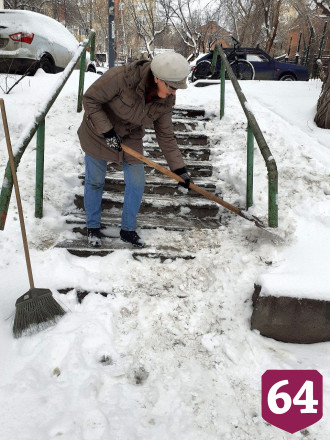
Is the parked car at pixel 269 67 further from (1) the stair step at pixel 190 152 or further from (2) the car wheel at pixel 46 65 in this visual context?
(1) the stair step at pixel 190 152

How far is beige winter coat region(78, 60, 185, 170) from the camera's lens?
2.42m

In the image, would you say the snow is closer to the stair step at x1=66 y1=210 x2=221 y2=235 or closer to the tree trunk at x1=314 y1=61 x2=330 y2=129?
the stair step at x1=66 y1=210 x2=221 y2=235

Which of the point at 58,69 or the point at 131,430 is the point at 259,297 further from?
the point at 58,69

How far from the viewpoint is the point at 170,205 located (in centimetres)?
353

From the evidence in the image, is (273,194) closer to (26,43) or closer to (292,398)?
(292,398)

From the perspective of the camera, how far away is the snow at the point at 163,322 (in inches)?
A: 68.7

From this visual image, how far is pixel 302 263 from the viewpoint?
2496 mm

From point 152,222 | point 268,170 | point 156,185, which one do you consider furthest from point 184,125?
point 268,170

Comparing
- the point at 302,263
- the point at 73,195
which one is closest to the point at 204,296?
the point at 302,263

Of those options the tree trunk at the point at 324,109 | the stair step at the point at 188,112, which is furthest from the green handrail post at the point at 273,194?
the stair step at the point at 188,112

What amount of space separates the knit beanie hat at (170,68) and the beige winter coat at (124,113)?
0.61ft

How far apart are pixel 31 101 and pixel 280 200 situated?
341cm

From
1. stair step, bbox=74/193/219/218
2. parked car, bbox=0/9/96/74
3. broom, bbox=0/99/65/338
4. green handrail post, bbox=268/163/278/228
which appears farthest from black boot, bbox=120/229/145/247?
parked car, bbox=0/9/96/74

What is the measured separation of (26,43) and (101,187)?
5.10 m
